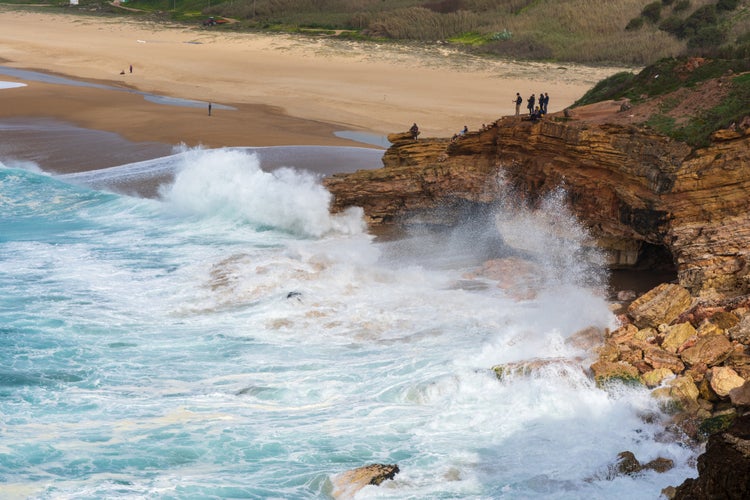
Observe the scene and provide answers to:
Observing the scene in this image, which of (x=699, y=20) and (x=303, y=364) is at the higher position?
(x=699, y=20)

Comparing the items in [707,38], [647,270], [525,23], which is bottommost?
[647,270]

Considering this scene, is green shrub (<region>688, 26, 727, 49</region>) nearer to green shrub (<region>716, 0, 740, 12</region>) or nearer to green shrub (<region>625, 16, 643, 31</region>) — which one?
green shrub (<region>716, 0, 740, 12</region>)

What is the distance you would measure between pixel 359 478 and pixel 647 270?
9.44 meters

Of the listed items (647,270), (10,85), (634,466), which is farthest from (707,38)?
(634,466)

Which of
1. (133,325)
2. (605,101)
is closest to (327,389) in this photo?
(133,325)

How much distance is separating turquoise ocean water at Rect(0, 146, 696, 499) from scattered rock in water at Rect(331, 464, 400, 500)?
0.43ft

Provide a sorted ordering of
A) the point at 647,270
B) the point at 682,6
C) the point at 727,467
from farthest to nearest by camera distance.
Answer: the point at 682,6 → the point at 647,270 → the point at 727,467

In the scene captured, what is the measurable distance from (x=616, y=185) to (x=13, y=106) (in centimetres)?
3287

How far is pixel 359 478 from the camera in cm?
1191

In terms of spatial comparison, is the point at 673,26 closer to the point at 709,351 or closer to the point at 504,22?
the point at 504,22

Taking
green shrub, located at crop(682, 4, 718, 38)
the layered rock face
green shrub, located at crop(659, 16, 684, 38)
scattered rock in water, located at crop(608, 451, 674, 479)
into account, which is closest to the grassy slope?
green shrub, located at crop(659, 16, 684, 38)

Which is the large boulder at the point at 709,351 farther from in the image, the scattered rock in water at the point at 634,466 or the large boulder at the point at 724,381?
the scattered rock in water at the point at 634,466

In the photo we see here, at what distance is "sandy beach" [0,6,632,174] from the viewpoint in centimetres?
3875

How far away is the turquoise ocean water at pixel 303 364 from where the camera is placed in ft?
40.1
